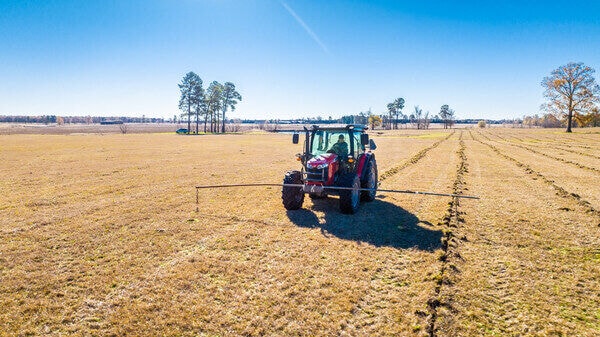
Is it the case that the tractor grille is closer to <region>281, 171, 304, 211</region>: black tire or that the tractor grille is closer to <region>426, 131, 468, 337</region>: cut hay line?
<region>281, 171, 304, 211</region>: black tire

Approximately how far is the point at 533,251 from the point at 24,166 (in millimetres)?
23113

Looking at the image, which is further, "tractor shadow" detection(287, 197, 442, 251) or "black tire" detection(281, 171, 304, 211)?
"black tire" detection(281, 171, 304, 211)

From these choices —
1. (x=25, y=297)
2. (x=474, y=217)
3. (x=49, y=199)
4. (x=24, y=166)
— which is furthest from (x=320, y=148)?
(x=24, y=166)

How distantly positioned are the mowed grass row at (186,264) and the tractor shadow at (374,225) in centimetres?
5

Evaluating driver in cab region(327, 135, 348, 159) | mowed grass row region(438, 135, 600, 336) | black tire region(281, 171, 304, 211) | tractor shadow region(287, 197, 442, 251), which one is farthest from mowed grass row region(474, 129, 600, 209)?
black tire region(281, 171, 304, 211)

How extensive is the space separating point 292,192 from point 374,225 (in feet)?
7.72

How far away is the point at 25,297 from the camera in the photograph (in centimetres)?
459

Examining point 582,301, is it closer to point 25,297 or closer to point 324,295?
point 324,295

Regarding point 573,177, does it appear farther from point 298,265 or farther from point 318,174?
point 298,265

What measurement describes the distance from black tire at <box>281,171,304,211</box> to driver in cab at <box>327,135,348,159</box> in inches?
49.8

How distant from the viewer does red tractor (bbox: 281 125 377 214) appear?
809 centimetres

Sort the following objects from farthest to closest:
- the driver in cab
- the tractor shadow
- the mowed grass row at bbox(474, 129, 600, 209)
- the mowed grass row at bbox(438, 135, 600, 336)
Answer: the mowed grass row at bbox(474, 129, 600, 209) < the driver in cab < the tractor shadow < the mowed grass row at bbox(438, 135, 600, 336)

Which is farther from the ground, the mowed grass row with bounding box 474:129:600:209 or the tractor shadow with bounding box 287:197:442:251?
the mowed grass row with bounding box 474:129:600:209

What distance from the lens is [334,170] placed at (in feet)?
28.3
